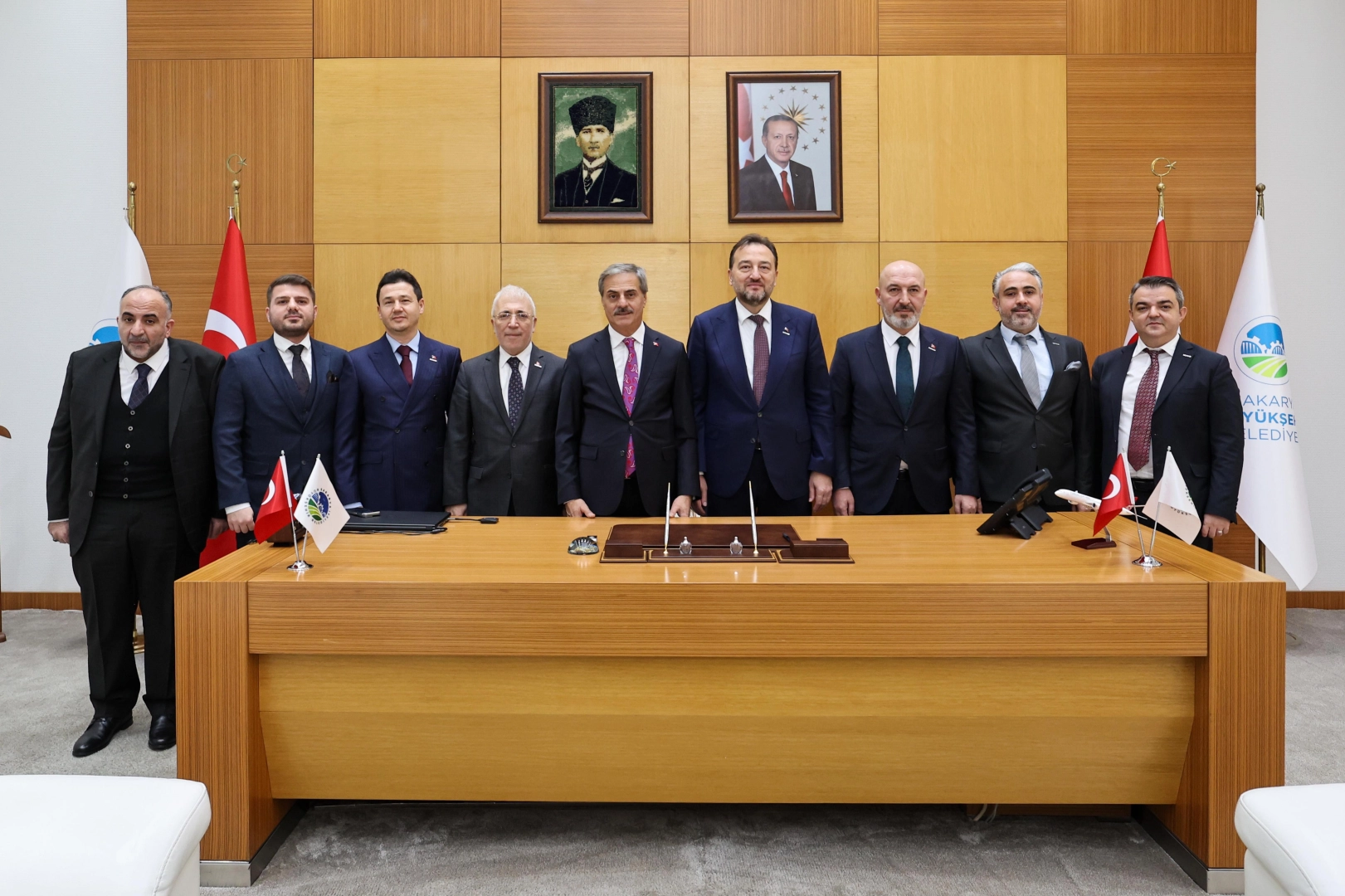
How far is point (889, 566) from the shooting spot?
208 centimetres

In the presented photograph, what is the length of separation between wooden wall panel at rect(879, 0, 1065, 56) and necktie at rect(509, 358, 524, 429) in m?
2.84

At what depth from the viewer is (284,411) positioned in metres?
3.16

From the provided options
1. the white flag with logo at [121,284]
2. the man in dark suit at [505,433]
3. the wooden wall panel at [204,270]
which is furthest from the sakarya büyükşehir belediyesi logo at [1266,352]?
the white flag with logo at [121,284]

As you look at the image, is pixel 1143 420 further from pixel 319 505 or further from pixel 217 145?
pixel 217 145

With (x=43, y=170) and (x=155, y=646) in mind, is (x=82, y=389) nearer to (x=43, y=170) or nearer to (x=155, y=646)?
(x=155, y=646)

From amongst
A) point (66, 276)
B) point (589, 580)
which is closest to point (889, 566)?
point (589, 580)

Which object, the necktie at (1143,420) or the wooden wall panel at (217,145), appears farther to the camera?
the wooden wall panel at (217,145)

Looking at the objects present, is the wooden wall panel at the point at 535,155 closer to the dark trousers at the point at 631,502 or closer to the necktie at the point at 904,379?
the necktie at the point at 904,379

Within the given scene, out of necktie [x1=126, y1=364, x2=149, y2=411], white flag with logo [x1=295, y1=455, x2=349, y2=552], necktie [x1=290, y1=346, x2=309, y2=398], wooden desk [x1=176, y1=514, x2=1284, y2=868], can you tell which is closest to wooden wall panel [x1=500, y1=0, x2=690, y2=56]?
necktie [x1=290, y1=346, x2=309, y2=398]

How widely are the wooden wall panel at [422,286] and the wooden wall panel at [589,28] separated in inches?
44.8

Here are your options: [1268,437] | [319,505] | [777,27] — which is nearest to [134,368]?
[319,505]

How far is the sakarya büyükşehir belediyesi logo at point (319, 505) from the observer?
2.06 metres

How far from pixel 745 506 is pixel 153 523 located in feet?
7.22

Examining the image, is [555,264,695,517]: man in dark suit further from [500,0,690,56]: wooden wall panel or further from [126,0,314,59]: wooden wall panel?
[126,0,314,59]: wooden wall panel
